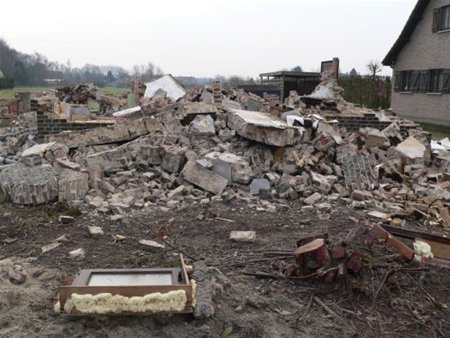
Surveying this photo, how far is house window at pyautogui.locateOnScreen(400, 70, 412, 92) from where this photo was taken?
2381 centimetres

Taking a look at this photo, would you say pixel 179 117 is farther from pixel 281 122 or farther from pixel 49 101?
pixel 49 101

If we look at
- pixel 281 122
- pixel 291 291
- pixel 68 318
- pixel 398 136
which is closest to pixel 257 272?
pixel 291 291

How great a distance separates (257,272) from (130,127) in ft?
17.7

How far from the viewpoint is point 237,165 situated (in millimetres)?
7961

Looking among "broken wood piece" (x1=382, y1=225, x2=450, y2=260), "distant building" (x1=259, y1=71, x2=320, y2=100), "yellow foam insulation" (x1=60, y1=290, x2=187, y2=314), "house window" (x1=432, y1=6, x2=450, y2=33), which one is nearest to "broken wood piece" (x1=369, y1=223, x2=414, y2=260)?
"broken wood piece" (x1=382, y1=225, x2=450, y2=260)

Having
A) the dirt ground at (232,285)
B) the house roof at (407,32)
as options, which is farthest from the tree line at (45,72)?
the dirt ground at (232,285)

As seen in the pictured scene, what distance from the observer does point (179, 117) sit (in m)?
9.87

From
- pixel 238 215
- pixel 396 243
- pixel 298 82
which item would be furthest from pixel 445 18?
pixel 396 243

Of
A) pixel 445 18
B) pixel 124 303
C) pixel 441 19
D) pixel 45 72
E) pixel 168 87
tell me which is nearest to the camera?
pixel 124 303

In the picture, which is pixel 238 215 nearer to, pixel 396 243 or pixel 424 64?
pixel 396 243

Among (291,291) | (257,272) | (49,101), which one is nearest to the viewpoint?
(291,291)

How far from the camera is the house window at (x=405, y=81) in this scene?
78.1 ft

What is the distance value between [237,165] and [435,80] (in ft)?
55.3

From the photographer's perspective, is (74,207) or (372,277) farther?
(74,207)
